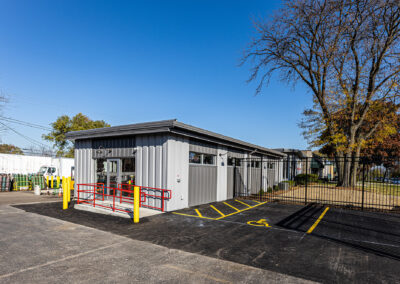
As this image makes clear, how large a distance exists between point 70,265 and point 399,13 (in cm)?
2706

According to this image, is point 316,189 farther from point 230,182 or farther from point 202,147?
point 202,147

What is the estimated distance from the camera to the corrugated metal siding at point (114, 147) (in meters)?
11.8

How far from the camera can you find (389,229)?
843cm

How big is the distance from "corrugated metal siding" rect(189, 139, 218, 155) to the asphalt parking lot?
2.96 metres

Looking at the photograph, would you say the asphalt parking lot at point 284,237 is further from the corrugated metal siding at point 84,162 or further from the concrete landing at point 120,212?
the corrugated metal siding at point 84,162

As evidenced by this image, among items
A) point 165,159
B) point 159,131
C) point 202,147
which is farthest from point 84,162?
point 202,147

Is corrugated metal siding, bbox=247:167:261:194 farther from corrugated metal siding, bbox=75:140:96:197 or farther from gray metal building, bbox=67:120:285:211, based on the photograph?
corrugated metal siding, bbox=75:140:96:197

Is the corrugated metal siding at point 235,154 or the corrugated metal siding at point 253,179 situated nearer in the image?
the corrugated metal siding at point 235,154

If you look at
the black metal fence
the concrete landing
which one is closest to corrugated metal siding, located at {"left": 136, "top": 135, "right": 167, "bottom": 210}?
the concrete landing

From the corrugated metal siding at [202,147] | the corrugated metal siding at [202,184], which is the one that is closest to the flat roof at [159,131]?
the corrugated metal siding at [202,147]

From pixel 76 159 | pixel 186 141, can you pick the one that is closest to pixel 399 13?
pixel 186 141

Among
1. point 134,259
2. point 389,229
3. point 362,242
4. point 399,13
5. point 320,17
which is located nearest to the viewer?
point 134,259

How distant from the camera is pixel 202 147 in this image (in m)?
12.8

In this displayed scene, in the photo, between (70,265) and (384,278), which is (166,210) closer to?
(70,265)
